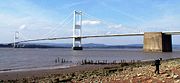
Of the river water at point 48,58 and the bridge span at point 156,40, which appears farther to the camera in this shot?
the bridge span at point 156,40

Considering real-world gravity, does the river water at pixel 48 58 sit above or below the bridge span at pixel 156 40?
below

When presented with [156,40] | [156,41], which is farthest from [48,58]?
[156,41]

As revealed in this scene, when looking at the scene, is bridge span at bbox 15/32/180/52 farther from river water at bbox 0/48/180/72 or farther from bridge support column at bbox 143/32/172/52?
river water at bbox 0/48/180/72

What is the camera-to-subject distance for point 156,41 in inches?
3538

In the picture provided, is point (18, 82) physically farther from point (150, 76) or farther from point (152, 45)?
point (152, 45)

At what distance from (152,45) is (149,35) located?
2.74m

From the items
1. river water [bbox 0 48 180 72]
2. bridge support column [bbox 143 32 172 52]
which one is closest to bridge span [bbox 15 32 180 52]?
bridge support column [bbox 143 32 172 52]

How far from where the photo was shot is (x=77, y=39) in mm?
109375

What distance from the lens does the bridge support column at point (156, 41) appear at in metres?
89.7

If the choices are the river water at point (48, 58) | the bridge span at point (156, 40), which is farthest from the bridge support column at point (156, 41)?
the river water at point (48, 58)

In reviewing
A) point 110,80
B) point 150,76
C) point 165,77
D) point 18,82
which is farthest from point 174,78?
point 18,82

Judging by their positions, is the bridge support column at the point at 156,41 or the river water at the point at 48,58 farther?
the bridge support column at the point at 156,41

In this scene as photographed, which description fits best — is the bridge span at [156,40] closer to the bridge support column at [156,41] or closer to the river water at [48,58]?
the bridge support column at [156,41]

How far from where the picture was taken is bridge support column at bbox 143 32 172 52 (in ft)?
294
